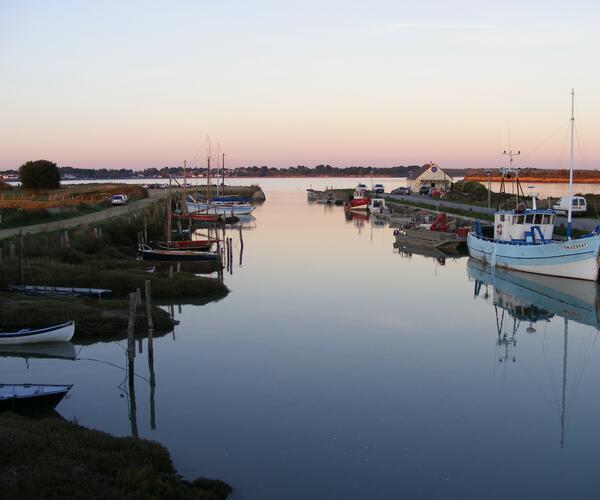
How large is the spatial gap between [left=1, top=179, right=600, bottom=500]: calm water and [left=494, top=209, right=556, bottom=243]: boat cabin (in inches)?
207

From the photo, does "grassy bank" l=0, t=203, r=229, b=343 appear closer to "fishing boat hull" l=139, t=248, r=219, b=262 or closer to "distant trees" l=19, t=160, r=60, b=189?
"fishing boat hull" l=139, t=248, r=219, b=262

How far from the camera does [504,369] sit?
19.5 meters

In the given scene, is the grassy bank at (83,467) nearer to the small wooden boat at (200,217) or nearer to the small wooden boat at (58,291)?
the small wooden boat at (58,291)

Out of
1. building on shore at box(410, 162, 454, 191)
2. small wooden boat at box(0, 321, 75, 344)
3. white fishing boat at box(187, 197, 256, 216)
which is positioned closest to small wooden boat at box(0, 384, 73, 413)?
small wooden boat at box(0, 321, 75, 344)

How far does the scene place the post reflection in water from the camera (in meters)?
24.4

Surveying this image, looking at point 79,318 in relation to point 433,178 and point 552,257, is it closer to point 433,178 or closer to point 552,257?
point 552,257

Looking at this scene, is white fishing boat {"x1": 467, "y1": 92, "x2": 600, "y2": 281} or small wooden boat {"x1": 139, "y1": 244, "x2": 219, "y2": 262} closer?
white fishing boat {"x1": 467, "y1": 92, "x2": 600, "y2": 281}

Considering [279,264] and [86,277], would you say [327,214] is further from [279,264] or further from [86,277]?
[86,277]

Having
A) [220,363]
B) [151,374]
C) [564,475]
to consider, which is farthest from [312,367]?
[564,475]

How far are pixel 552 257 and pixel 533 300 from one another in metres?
4.69

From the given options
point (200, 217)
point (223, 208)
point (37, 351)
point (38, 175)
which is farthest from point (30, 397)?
point (38, 175)

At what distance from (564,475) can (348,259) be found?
1199 inches

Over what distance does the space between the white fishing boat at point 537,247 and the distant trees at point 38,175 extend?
63058mm

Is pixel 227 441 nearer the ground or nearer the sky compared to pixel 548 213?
nearer the ground
